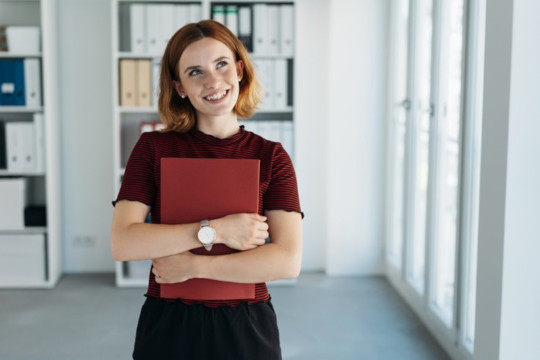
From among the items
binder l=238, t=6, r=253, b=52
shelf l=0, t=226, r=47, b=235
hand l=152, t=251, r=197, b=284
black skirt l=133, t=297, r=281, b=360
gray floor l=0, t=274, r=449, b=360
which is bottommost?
gray floor l=0, t=274, r=449, b=360

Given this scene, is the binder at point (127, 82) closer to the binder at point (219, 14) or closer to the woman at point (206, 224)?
the binder at point (219, 14)

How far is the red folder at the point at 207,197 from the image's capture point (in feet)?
4.76

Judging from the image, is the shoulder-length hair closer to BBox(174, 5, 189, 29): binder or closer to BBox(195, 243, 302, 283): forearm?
BBox(195, 243, 302, 283): forearm

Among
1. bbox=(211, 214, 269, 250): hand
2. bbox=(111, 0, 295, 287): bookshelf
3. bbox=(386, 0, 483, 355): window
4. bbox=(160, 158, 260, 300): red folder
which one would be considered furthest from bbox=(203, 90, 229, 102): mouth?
bbox=(111, 0, 295, 287): bookshelf

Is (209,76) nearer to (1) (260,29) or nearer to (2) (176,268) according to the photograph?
→ (2) (176,268)

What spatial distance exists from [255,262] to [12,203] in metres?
3.63

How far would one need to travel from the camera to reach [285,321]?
4070 mm

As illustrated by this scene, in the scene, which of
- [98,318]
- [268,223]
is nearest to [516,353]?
[268,223]

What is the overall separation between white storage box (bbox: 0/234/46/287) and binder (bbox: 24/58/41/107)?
0.92 m

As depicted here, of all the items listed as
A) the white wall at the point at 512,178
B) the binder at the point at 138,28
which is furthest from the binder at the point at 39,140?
the white wall at the point at 512,178

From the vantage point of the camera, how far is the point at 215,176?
1.45m

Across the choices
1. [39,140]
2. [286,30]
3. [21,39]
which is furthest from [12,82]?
[286,30]

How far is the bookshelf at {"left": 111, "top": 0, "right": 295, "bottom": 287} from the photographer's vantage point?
15.4 ft

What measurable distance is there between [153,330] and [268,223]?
339 mm
